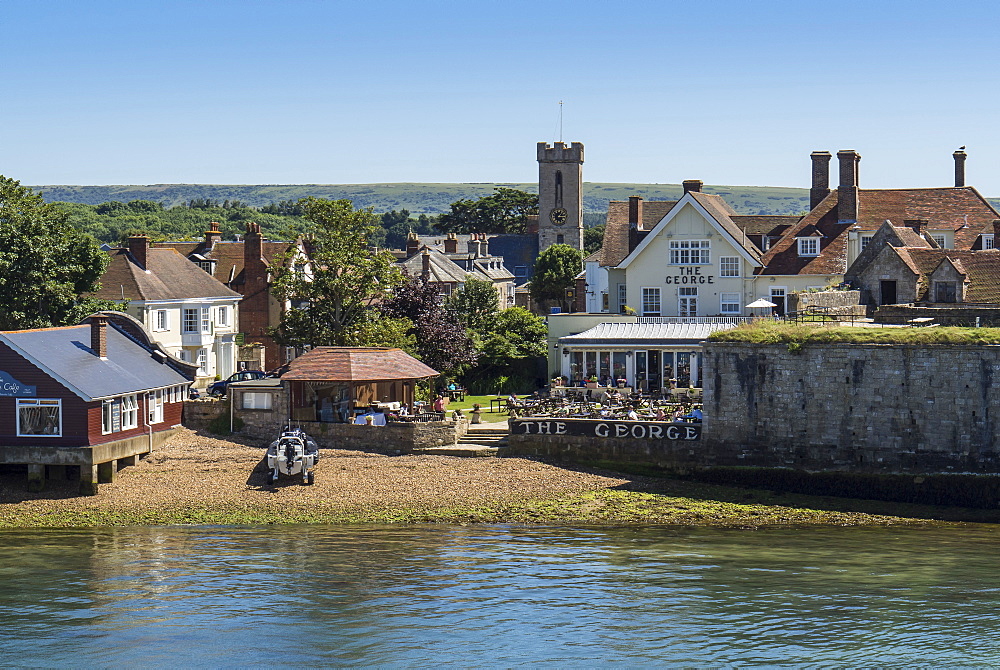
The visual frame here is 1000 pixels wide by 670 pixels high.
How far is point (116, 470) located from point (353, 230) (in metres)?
15.7

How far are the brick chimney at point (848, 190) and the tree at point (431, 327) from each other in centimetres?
1796

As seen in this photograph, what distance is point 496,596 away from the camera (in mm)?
26500

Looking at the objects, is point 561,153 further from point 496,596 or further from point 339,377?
point 496,596

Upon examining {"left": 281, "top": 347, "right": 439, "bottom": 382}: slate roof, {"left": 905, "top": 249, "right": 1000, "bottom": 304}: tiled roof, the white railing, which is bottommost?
{"left": 281, "top": 347, "right": 439, "bottom": 382}: slate roof

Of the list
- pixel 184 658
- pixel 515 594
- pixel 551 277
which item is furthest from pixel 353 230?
pixel 551 277

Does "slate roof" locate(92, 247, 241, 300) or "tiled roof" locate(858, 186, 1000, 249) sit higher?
"tiled roof" locate(858, 186, 1000, 249)

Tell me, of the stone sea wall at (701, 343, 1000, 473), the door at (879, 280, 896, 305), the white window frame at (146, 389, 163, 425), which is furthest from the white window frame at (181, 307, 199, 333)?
the door at (879, 280, 896, 305)

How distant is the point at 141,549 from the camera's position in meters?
30.6

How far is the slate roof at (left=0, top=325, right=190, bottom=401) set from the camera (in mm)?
35375

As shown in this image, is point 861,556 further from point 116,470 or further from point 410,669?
point 116,470

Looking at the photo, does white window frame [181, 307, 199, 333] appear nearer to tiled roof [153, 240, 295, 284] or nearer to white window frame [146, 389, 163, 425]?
tiled roof [153, 240, 295, 284]

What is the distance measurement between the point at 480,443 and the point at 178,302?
20823mm

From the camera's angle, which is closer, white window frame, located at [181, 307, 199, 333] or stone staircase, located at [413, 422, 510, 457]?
stone staircase, located at [413, 422, 510, 457]

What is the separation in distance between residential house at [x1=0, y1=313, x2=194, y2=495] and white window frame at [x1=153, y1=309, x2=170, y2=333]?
47.0 feet
